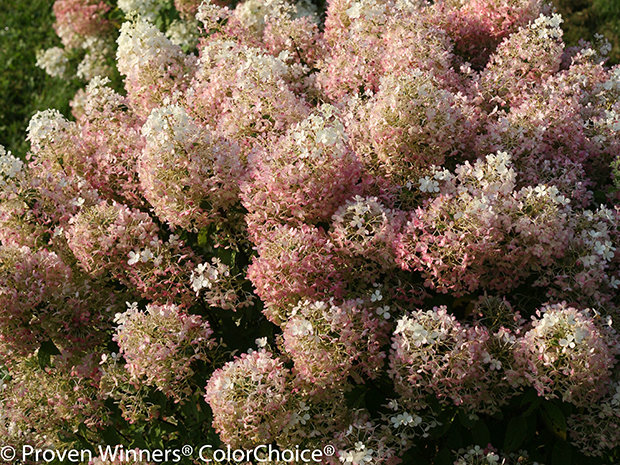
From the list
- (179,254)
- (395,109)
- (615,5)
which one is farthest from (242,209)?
(615,5)

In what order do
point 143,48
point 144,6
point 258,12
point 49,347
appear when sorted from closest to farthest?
point 49,347
point 143,48
point 258,12
point 144,6

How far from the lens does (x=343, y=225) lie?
2.94 metres

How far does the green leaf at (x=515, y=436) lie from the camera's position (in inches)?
117

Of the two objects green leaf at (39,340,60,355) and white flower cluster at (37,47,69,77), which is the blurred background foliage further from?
green leaf at (39,340,60,355)

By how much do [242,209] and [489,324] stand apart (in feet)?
3.91

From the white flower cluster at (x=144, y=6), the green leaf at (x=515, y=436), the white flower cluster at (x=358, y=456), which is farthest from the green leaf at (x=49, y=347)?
the white flower cluster at (x=144, y=6)

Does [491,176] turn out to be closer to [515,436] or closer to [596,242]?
[596,242]

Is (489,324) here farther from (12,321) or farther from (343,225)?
(12,321)

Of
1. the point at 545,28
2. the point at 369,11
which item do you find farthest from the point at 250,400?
the point at 545,28

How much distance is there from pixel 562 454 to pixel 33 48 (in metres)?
9.55

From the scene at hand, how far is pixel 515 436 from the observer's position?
2.97m

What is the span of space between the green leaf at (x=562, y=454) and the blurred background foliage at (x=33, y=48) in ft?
23.0

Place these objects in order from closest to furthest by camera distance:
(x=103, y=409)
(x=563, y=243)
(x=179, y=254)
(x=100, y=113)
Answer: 1. (x=563, y=243)
2. (x=179, y=254)
3. (x=103, y=409)
4. (x=100, y=113)

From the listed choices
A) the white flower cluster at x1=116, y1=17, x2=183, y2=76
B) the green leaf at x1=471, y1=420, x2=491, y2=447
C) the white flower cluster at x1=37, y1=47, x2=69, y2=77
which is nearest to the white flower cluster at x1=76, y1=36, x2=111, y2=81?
the white flower cluster at x1=37, y1=47, x2=69, y2=77
